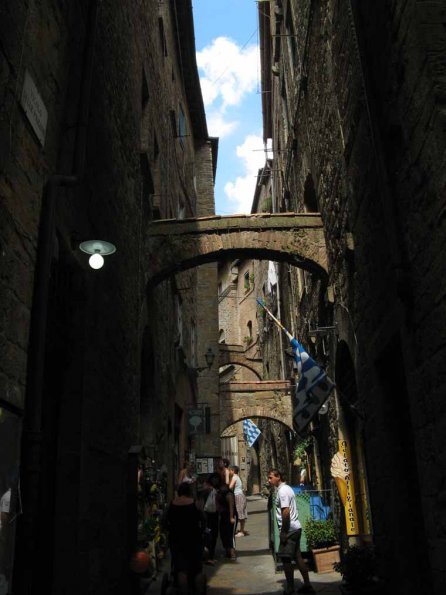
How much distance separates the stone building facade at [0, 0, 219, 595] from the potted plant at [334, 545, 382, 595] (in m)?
2.14

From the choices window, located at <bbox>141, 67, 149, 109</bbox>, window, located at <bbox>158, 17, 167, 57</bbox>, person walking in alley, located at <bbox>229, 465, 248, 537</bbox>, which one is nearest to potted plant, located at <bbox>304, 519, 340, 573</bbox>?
person walking in alley, located at <bbox>229, 465, 248, 537</bbox>

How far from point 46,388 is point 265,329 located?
22232mm

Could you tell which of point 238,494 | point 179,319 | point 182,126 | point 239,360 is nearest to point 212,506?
point 238,494

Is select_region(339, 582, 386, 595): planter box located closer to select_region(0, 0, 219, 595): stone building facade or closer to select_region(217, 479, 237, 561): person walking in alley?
select_region(0, 0, 219, 595): stone building facade

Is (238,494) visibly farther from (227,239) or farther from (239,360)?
(239,360)

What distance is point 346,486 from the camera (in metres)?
7.45

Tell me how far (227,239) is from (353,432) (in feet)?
11.3

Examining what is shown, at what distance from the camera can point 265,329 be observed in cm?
2659

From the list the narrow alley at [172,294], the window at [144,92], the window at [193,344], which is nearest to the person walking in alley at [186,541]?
the narrow alley at [172,294]

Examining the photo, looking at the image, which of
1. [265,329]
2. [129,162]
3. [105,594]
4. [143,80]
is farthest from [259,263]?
[105,594]

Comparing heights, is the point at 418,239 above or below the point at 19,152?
below

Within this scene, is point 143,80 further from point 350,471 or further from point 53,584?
point 53,584

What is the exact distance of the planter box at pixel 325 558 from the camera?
295 inches

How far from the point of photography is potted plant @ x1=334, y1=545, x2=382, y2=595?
5.09 m
